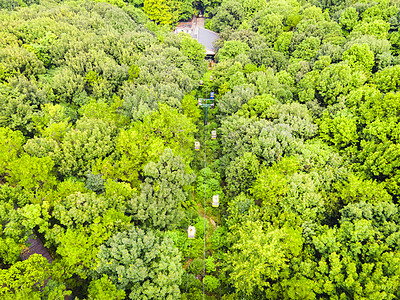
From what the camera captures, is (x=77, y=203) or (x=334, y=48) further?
(x=334, y=48)

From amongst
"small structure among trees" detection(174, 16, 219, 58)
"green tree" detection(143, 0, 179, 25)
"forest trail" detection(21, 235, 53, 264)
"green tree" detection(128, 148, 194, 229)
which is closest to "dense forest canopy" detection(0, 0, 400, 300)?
"green tree" detection(128, 148, 194, 229)

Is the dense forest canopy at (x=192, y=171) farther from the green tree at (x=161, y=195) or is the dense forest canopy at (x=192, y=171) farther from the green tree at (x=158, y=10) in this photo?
the green tree at (x=158, y=10)

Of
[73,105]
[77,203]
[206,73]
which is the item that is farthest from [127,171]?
[206,73]

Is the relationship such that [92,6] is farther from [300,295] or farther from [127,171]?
[300,295]

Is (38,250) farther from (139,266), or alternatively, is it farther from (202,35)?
(202,35)

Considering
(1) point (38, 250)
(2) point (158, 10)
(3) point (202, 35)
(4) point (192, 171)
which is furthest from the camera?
(2) point (158, 10)

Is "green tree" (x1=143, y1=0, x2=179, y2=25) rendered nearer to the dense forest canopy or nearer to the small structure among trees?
the small structure among trees

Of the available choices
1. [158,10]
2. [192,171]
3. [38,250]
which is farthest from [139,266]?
[158,10]

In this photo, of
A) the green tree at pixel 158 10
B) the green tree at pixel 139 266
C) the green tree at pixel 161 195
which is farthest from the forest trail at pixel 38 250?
the green tree at pixel 158 10

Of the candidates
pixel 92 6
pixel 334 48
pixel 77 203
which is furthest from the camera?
pixel 92 6
